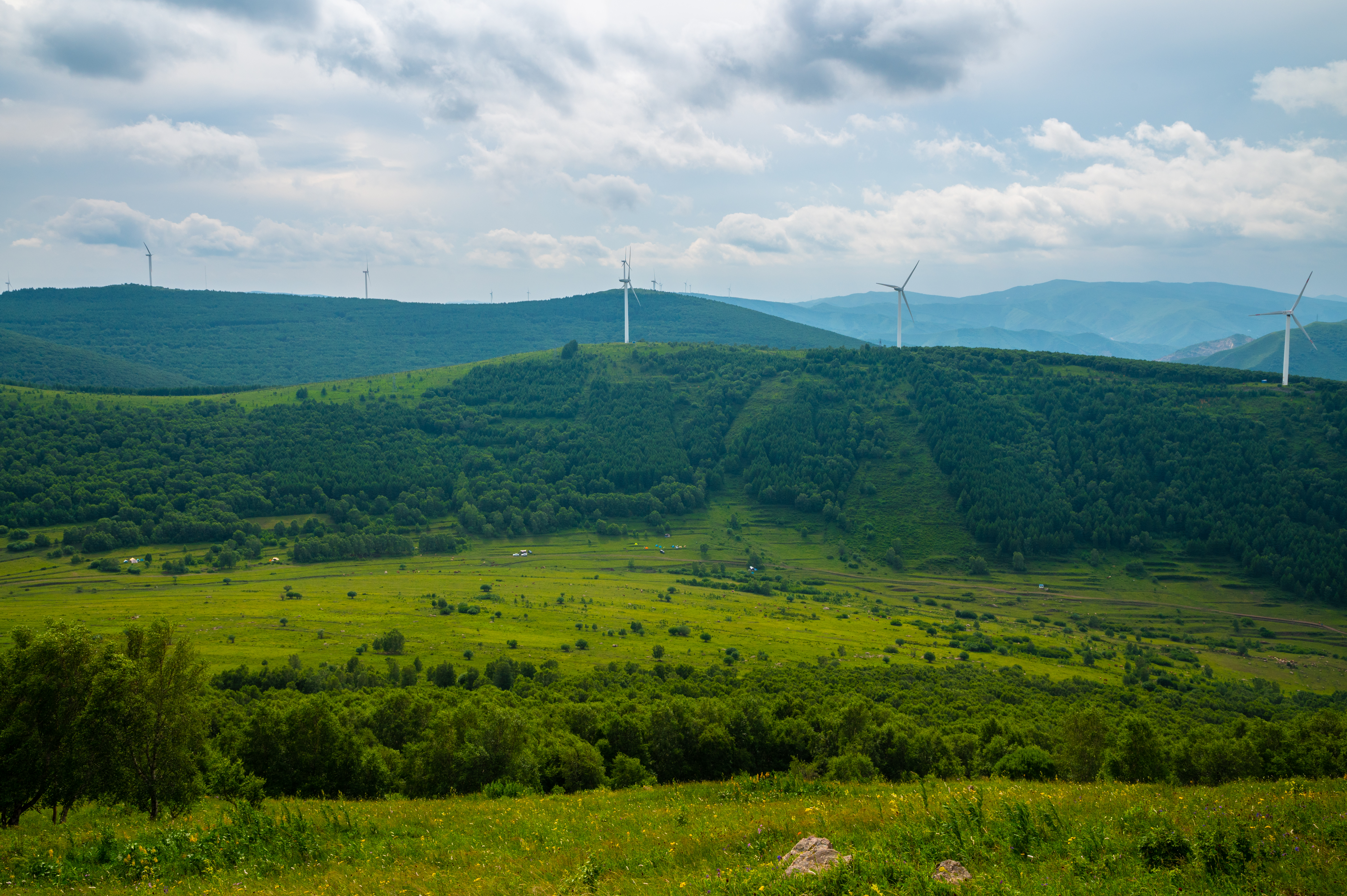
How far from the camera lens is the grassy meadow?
13.3 m

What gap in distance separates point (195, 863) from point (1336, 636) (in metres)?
182

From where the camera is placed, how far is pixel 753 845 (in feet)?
55.1

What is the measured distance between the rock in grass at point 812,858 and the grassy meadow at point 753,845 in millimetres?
338

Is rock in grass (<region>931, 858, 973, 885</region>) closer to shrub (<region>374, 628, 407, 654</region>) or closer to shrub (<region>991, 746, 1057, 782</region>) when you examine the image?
shrub (<region>991, 746, 1057, 782</region>)

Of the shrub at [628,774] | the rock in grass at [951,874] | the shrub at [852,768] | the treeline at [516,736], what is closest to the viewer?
the rock in grass at [951,874]

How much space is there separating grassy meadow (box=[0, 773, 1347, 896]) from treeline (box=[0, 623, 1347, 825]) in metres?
3.09

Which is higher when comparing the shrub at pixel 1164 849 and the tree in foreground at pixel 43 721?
the shrub at pixel 1164 849

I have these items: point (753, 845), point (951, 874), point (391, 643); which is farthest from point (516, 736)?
point (391, 643)

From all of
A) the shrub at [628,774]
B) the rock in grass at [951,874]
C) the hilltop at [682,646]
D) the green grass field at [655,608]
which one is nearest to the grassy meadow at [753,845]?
the rock in grass at [951,874]

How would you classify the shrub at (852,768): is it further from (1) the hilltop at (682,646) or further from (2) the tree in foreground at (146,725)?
(2) the tree in foreground at (146,725)

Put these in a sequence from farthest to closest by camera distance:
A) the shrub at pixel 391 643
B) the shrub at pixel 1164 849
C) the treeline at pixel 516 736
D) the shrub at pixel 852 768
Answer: the shrub at pixel 391 643 → the shrub at pixel 852 768 → the treeline at pixel 516 736 → the shrub at pixel 1164 849

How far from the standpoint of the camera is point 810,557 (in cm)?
19862

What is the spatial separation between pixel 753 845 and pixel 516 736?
29045 millimetres

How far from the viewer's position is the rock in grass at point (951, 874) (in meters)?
13.1
